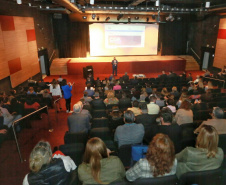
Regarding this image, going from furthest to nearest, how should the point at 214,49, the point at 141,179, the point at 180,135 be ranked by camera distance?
the point at 214,49, the point at 180,135, the point at 141,179

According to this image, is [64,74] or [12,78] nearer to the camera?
[12,78]

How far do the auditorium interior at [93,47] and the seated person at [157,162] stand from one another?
3.25 metres

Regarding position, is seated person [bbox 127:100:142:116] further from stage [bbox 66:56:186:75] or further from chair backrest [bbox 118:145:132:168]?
stage [bbox 66:56:186:75]

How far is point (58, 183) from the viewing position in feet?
6.81

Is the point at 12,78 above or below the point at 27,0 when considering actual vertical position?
below

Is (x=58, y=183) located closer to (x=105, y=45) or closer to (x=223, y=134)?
(x=223, y=134)

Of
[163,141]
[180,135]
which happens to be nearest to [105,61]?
[180,135]

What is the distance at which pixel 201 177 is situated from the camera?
2.14m

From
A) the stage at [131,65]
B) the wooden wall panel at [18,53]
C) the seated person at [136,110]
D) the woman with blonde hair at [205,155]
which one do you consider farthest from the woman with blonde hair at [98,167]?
the stage at [131,65]

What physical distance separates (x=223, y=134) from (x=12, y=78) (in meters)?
9.24

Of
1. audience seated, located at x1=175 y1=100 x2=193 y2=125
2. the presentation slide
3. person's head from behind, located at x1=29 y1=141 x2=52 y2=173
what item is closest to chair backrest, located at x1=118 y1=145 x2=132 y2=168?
person's head from behind, located at x1=29 y1=141 x2=52 y2=173

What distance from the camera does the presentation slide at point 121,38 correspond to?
16453 millimetres

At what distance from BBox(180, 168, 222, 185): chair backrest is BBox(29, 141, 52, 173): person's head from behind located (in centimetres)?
156

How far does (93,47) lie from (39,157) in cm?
1575
